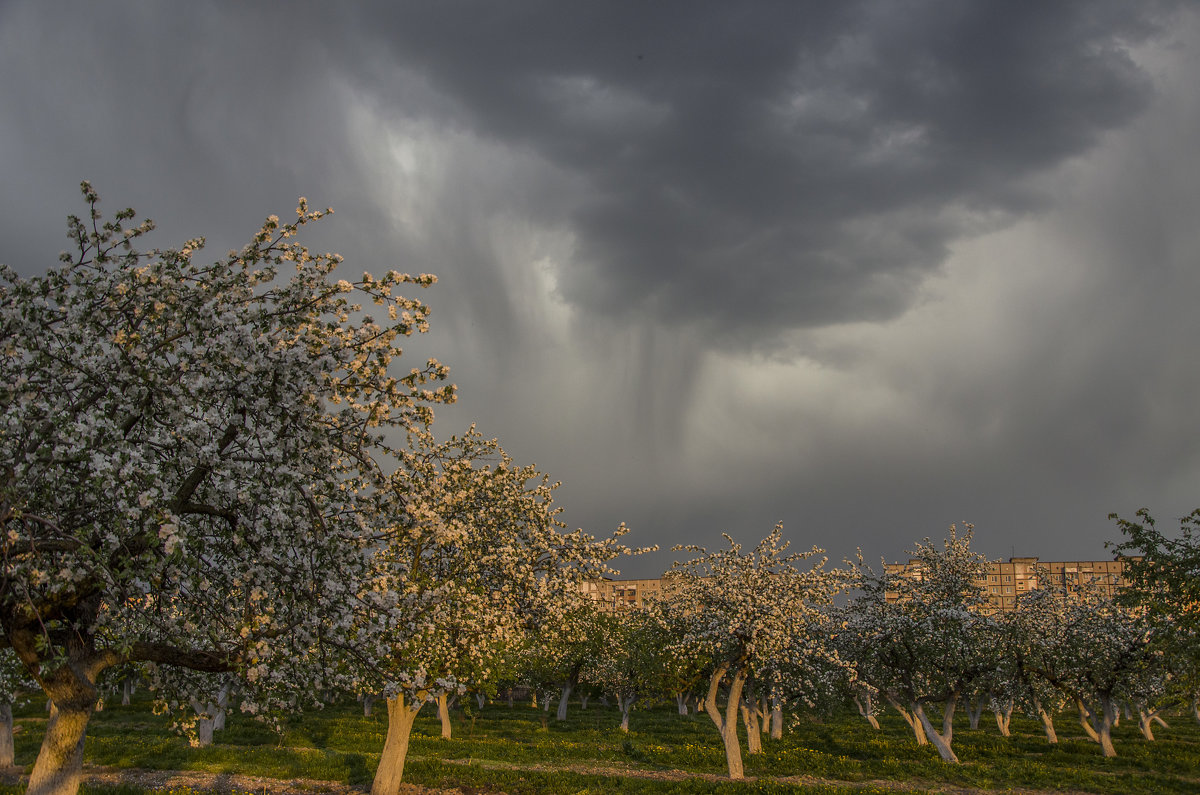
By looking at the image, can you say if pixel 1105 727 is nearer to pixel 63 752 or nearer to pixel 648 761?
pixel 648 761

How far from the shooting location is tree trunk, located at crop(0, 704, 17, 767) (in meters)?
28.2

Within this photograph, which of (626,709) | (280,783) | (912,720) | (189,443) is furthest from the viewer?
(626,709)

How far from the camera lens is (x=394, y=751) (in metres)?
24.4

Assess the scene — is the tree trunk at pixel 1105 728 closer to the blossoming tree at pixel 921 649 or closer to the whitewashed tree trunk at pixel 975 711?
the blossoming tree at pixel 921 649

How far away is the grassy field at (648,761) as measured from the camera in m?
29.4

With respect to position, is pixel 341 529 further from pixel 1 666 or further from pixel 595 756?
pixel 595 756

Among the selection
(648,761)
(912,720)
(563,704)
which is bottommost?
(648,761)

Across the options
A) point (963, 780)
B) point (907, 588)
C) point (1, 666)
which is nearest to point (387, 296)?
point (1, 666)

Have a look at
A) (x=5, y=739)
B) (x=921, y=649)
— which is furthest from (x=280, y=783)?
(x=921, y=649)

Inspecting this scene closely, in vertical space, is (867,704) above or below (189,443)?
below

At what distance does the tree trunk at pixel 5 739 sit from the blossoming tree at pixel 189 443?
Answer: 2397 centimetres

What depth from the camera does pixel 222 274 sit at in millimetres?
11594

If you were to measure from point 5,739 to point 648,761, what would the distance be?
2852cm

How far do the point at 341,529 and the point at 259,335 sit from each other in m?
3.29
